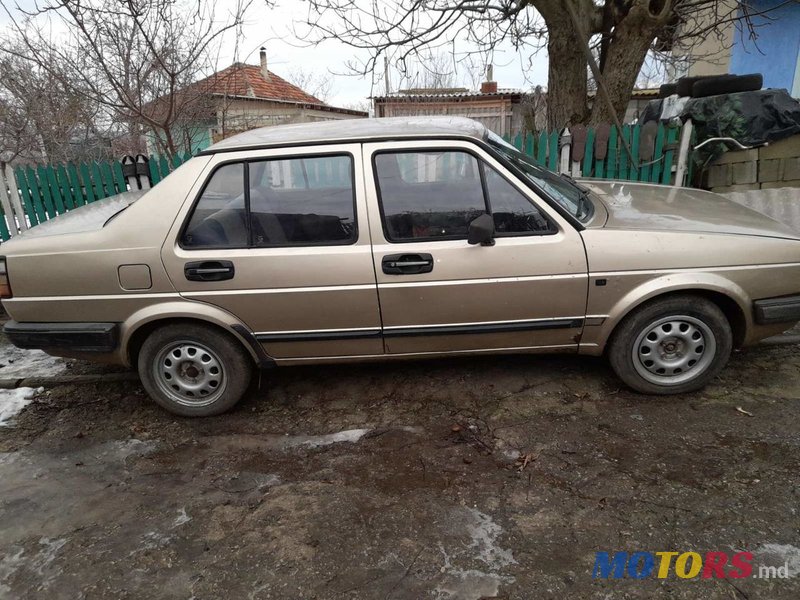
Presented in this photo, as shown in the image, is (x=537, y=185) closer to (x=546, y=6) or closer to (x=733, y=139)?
(x=733, y=139)

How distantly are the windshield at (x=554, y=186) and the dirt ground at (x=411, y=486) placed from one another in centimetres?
116

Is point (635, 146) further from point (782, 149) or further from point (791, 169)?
point (791, 169)

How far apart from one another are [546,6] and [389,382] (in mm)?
5885

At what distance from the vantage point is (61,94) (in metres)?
7.81

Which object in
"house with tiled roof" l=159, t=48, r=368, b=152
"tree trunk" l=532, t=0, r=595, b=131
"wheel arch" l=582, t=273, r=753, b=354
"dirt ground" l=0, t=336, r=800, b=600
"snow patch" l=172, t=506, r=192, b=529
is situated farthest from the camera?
"house with tiled roof" l=159, t=48, r=368, b=152

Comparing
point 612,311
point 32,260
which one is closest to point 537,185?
point 612,311

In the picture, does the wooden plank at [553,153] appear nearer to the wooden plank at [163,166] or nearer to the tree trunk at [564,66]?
the tree trunk at [564,66]

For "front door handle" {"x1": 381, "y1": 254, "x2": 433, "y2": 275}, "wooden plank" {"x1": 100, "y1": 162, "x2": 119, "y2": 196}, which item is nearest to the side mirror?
"front door handle" {"x1": 381, "y1": 254, "x2": 433, "y2": 275}

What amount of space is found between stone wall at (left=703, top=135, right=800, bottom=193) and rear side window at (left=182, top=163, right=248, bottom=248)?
221 inches

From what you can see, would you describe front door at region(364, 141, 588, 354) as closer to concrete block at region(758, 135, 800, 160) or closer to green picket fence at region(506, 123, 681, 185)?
green picket fence at region(506, 123, 681, 185)

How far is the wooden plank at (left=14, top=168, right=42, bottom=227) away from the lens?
602 centimetres

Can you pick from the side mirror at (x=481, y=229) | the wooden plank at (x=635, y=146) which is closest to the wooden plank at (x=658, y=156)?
the wooden plank at (x=635, y=146)

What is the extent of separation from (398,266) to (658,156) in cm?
450

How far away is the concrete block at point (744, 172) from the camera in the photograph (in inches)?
220
